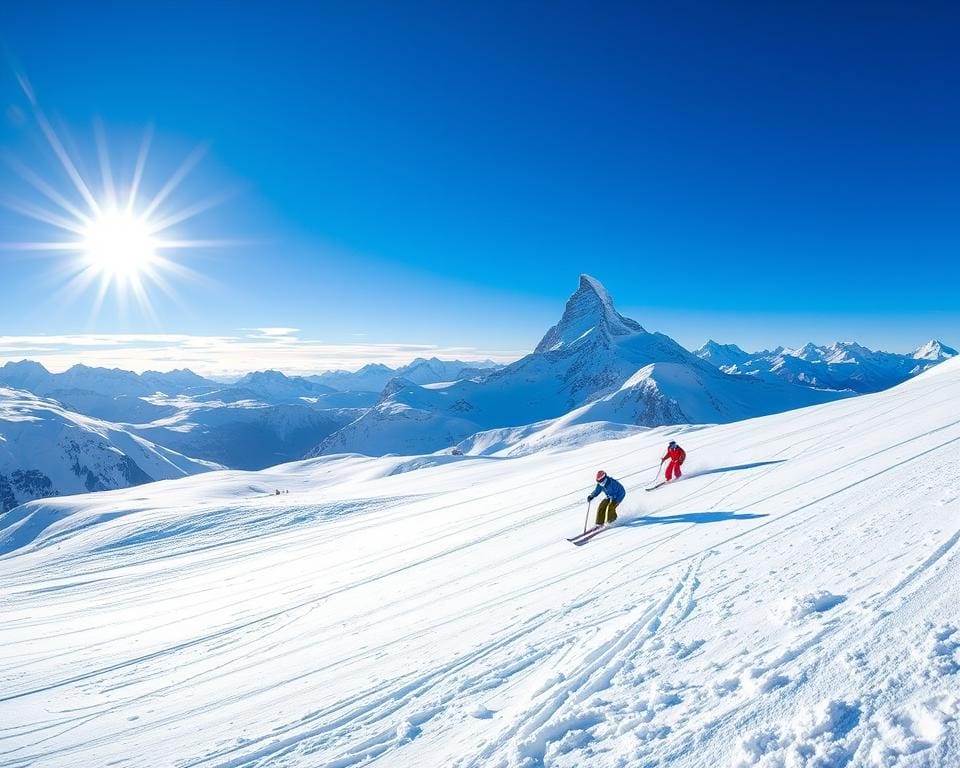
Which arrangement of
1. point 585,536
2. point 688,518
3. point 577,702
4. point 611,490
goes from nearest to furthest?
1. point 577,702
2. point 688,518
3. point 585,536
4. point 611,490

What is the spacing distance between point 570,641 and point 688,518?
18.3 feet

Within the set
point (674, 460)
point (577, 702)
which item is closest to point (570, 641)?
point (577, 702)

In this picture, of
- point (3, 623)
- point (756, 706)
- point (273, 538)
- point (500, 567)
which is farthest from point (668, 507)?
point (3, 623)

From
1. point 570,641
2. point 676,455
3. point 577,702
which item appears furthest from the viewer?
point 676,455

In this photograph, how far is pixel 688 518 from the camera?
1038cm

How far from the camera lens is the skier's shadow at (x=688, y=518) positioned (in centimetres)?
970

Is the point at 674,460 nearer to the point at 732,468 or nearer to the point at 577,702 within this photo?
the point at 732,468

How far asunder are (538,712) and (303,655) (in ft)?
14.8

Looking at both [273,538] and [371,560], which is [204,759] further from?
[273,538]

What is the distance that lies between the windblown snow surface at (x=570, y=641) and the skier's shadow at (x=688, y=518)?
0.28 ft

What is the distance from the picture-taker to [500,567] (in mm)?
9719

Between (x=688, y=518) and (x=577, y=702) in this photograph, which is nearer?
(x=577, y=702)

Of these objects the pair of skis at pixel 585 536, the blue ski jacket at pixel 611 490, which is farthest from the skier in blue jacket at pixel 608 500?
the pair of skis at pixel 585 536

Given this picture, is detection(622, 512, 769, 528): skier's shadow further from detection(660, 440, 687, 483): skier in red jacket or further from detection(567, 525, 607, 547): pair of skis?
detection(660, 440, 687, 483): skier in red jacket
